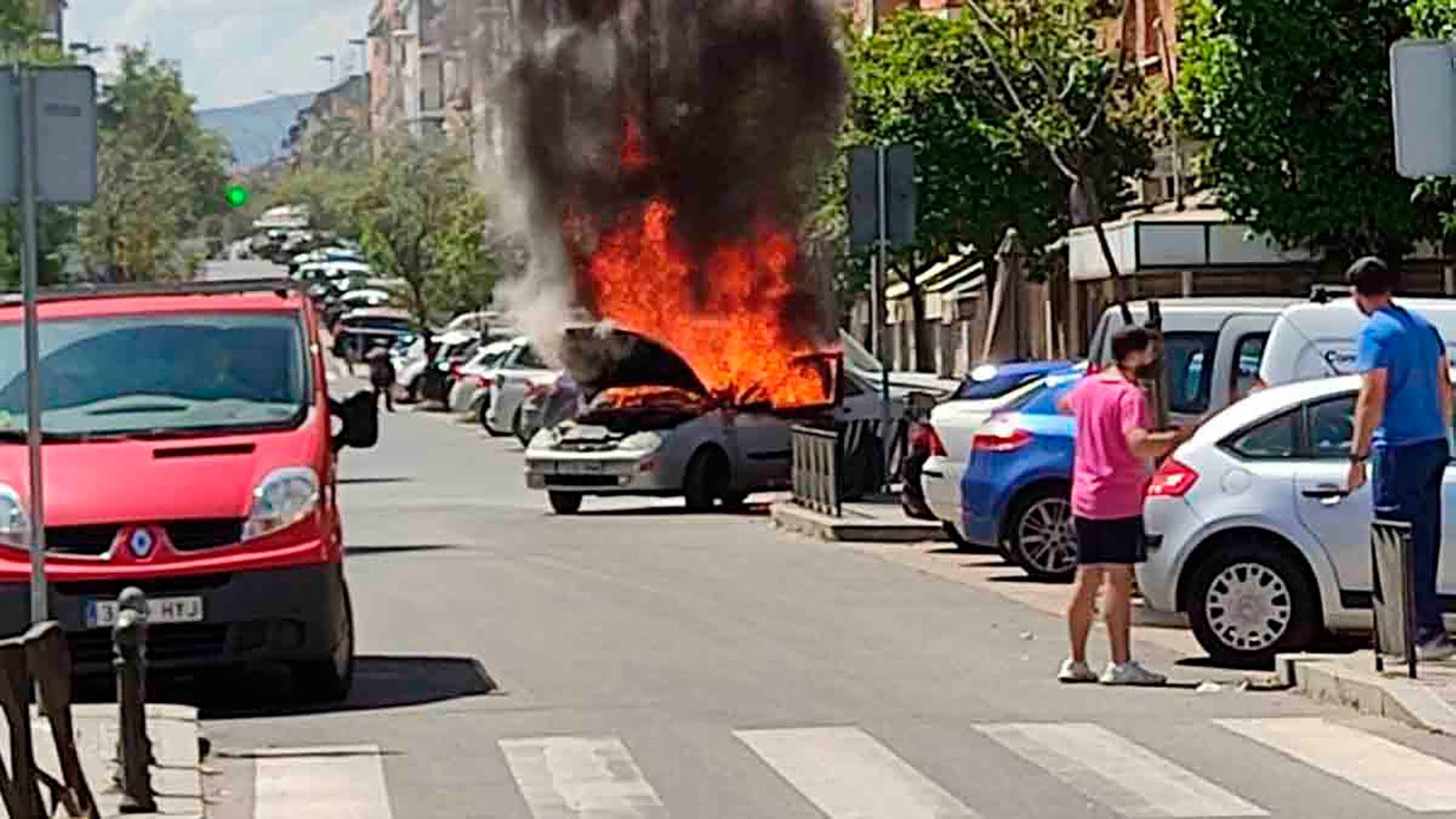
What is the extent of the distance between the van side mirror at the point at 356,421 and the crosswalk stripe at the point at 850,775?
9.56 ft

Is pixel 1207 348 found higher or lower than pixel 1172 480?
higher

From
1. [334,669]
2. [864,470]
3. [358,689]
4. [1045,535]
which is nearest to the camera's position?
[334,669]

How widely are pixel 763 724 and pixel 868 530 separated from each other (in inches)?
475

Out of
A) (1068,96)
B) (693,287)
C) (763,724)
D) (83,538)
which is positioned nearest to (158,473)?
(83,538)

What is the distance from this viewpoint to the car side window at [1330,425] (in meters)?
15.7

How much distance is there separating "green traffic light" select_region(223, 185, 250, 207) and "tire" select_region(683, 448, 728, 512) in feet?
34.7

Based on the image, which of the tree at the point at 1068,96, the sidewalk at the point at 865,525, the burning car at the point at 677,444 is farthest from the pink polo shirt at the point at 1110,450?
the tree at the point at 1068,96

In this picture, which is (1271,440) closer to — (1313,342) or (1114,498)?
(1114,498)

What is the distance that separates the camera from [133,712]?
1104 cm

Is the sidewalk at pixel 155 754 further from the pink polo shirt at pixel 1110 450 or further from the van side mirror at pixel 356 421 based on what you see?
the pink polo shirt at pixel 1110 450

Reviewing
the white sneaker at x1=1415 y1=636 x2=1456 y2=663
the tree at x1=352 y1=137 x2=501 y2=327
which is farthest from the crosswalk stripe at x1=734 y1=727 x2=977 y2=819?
the tree at x1=352 y1=137 x2=501 y2=327

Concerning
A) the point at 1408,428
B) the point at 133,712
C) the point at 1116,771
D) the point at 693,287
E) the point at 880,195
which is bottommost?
the point at 1116,771

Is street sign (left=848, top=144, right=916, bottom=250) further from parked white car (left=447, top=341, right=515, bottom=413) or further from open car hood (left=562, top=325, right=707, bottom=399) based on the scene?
parked white car (left=447, top=341, right=515, bottom=413)

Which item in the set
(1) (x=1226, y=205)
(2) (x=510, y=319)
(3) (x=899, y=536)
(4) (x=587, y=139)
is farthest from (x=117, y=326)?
(2) (x=510, y=319)
